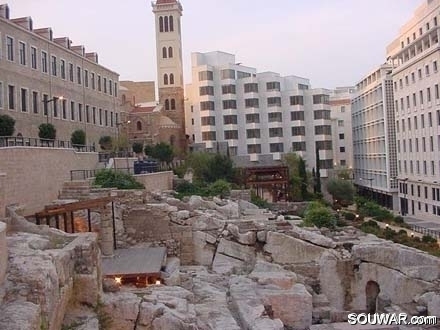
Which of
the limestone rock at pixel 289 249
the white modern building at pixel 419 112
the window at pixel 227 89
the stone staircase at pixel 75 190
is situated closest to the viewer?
the limestone rock at pixel 289 249

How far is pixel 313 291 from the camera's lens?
19.2 m

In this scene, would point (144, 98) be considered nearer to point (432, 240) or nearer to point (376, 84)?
point (376, 84)

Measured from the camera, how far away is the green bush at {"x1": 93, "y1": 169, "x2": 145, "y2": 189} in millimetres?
25516

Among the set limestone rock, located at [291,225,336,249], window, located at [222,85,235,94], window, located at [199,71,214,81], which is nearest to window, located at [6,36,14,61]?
limestone rock, located at [291,225,336,249]

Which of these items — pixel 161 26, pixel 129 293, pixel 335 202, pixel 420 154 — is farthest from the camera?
pixel 161 26

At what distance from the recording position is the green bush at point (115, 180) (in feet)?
Answer: 83.7

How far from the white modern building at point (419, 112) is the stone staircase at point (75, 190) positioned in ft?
95.0

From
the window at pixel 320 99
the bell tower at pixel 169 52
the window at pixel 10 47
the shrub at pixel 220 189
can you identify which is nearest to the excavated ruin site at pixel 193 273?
the shrub at pixel 220 189

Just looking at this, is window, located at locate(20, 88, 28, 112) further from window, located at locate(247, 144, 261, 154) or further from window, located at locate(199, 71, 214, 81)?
window, located at locate(247, 144, 261, 154)

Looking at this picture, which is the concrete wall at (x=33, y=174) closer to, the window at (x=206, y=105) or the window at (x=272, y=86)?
the window at (x=206, y=105)

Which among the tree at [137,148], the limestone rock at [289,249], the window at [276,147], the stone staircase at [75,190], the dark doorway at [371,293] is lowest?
the dark doorway at [371,293]

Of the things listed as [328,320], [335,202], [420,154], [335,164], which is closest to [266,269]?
[328,320]

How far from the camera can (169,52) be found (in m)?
68.9

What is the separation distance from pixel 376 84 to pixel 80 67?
3050cm
